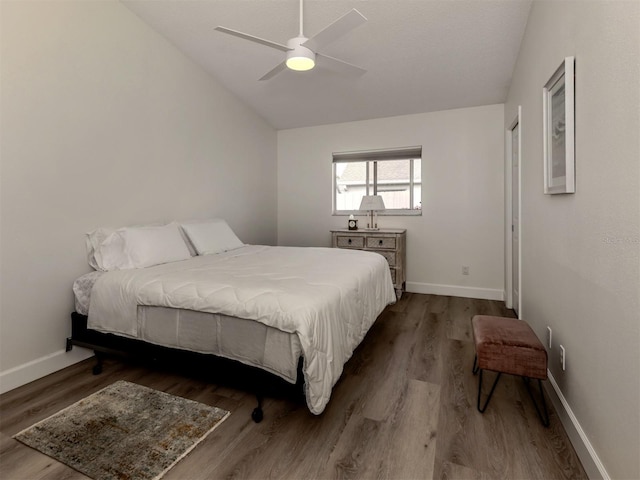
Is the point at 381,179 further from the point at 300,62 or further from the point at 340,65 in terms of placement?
the point at 300,62

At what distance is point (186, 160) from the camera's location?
3.39 m

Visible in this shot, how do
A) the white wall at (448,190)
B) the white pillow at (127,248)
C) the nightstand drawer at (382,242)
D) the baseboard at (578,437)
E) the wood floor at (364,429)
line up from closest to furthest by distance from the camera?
the baseboard at (578,437), the wood floor at (364,429), the white pillow at (127,248), the white wall at (448,190), the nightstand drawer at (382,242)

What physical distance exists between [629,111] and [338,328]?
4.90 feet

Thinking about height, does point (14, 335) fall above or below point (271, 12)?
below

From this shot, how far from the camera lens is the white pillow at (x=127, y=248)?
246 cm

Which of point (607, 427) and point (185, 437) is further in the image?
point (185, 437)

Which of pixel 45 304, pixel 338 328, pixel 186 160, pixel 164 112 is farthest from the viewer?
pixel 186 160

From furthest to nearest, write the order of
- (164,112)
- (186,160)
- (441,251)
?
(441,251) < (186,160) < (164,112)

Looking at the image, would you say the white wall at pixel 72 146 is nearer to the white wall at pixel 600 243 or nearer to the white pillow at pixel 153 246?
the white pillow at pixel 153 246

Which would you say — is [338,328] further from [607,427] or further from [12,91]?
[12,91]

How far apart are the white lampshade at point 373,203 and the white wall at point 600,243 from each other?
2.40 meters

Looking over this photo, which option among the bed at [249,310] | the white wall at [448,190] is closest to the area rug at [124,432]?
the bed at [249,310]

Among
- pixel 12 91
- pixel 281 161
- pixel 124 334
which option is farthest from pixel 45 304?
pixel 281 161

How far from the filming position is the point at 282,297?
5.50 ft
